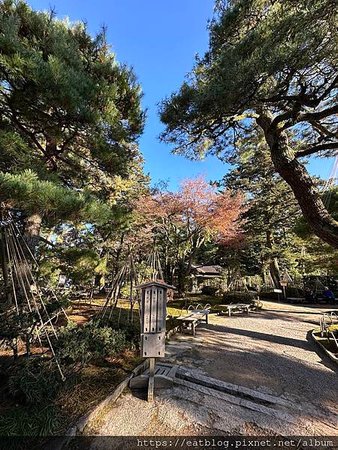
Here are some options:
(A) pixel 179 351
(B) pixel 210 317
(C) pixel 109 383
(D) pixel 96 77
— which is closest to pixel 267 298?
(B) pixel 210 317

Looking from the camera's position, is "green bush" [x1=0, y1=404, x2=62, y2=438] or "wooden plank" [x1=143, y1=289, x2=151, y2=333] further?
"wooden plank" [x1=143, y1=289, x2=151, y2=333]

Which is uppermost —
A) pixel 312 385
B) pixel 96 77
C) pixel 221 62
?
pixel 96 77

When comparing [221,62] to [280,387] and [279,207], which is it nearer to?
[280,387]

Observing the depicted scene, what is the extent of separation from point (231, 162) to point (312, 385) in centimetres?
595

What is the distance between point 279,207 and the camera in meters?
15.8

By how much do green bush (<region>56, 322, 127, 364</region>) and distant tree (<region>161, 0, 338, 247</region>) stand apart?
436 centimetres

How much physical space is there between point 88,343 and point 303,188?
197 inches

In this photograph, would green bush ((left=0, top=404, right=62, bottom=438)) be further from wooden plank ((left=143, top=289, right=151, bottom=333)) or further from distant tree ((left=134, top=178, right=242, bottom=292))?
distant tree ((left=134, top=178, right=242, bottom=292))

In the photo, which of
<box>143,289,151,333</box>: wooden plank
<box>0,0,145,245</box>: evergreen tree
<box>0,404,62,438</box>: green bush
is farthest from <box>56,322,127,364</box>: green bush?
<box>0,0,145,245</box>: evergreen tree

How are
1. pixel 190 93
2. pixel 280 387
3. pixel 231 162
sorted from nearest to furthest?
pixel 280 387
pixel 190 93
pixel 231 162

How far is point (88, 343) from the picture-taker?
12.7ft

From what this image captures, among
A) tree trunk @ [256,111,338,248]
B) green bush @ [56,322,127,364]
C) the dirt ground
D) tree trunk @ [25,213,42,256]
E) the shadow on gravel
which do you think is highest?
tree trunk @ [256,111,338,248]

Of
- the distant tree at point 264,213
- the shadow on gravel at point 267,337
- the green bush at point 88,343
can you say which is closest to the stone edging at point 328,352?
the shadow on gravel at point 267,337

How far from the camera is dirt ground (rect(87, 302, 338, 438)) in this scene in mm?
2613
